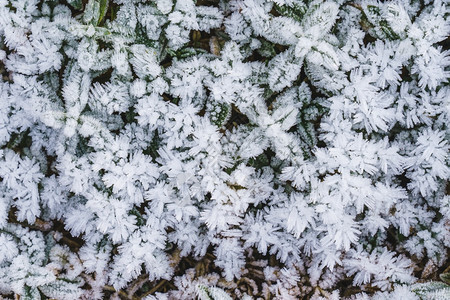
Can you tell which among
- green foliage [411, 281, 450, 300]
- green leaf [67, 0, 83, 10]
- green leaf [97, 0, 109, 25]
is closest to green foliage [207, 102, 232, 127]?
green leaf [97, 0, 109, 25]

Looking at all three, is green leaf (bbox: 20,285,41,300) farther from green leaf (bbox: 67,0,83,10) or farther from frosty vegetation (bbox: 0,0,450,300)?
green leaf (bbox: 67,0,83,10)

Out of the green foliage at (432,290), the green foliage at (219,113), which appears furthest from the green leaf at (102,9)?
the green foliage at (432,290)

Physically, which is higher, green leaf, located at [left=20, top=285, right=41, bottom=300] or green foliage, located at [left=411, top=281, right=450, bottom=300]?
green foliage, located at [left=411, top=281, right=450, bottom=300]

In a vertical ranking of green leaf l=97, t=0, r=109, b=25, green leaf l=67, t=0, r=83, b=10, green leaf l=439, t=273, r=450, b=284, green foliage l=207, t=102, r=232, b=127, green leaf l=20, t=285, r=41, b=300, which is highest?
green leaf l=97, t=0, r=109, b=25

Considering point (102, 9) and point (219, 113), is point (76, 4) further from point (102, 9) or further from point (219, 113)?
point (219, 113)

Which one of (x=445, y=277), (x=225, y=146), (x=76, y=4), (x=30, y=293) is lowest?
(x=30, y=293)

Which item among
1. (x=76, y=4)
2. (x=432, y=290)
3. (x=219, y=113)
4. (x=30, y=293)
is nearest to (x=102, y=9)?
(x=76, y=4)

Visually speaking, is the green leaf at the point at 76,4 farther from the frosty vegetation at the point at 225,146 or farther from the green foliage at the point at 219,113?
the green foliage at the point at 219,113

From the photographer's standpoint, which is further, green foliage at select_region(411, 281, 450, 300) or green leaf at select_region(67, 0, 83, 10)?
green leaf at select_region(67, 0, 83, 10)

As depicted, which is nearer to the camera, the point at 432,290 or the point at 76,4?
the point at 432,290

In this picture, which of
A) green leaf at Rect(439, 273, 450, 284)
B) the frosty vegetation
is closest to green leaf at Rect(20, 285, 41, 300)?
the frosty vegetation
